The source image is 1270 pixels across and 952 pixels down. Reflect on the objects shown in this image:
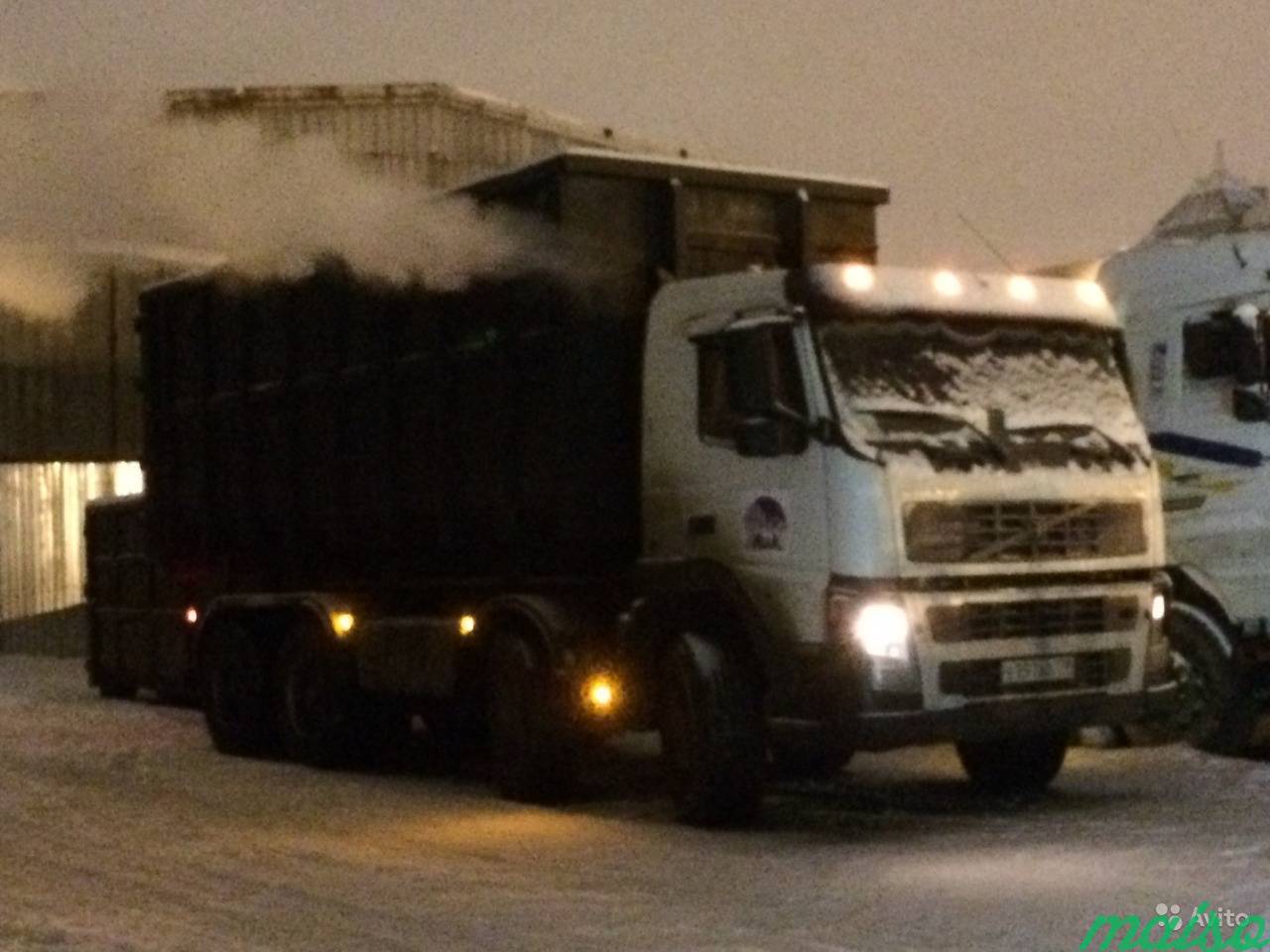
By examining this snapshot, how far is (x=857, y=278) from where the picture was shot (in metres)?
10.7

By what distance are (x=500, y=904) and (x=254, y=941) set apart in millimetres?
1158

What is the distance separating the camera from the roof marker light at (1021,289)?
36.9ft

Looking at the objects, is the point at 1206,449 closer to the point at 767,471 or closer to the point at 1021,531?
the point at 1021,531

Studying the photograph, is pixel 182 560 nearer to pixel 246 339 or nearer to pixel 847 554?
pixel 246 339

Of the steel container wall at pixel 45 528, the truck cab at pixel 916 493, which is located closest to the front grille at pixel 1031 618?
the truck cab at pixel 916 493

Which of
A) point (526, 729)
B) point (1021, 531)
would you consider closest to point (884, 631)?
point (1021, 531)

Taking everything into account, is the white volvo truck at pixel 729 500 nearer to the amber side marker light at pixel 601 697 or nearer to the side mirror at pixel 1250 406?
the amber side marker light at pixel 601 697

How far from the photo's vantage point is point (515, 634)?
12164 mm

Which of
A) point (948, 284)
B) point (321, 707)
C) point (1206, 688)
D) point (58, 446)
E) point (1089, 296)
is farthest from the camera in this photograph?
point (58, 446)

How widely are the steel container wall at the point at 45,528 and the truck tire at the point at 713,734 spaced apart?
79.6 feet

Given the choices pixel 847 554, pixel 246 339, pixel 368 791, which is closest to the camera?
pixel 847 554

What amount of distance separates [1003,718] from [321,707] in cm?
592

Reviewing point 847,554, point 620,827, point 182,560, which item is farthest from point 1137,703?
point 182,560

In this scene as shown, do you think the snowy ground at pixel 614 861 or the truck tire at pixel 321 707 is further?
the truck tire at pixel 321 707
